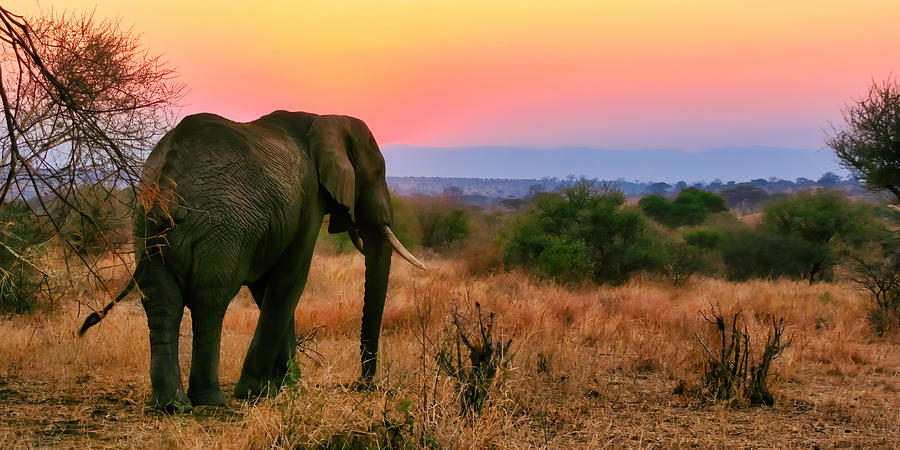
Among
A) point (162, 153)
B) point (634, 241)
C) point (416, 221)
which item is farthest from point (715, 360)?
point (416, 221)

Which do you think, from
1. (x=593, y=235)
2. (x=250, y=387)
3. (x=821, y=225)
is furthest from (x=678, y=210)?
(x=250, y=387)

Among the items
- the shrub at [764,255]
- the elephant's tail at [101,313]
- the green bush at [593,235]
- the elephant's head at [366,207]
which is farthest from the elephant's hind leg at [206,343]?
the shrub at [764,255]

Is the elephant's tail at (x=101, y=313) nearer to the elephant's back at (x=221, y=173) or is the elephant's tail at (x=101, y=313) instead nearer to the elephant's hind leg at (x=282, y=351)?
the elephant's back at (x=221, y=173)

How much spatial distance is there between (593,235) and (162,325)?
15161 millimetres

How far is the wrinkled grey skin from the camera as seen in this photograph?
548 centimetres

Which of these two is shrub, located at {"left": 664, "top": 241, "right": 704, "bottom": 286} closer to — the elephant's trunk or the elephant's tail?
the elephant's trunk

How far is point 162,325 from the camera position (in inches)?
216

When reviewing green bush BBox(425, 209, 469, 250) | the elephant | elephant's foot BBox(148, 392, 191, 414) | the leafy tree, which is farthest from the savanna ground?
green bush BBox(425, 209, 469, 250)

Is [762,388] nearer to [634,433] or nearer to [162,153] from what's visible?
[634,433]

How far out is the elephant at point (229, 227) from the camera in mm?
5477

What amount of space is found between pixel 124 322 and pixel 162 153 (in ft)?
15.3

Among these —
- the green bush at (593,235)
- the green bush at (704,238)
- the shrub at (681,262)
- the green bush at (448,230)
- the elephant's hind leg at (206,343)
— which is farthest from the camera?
the green bush at (448,230)

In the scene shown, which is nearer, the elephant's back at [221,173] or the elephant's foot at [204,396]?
the elephant's back at [221,173]

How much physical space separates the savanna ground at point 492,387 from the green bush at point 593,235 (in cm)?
604
